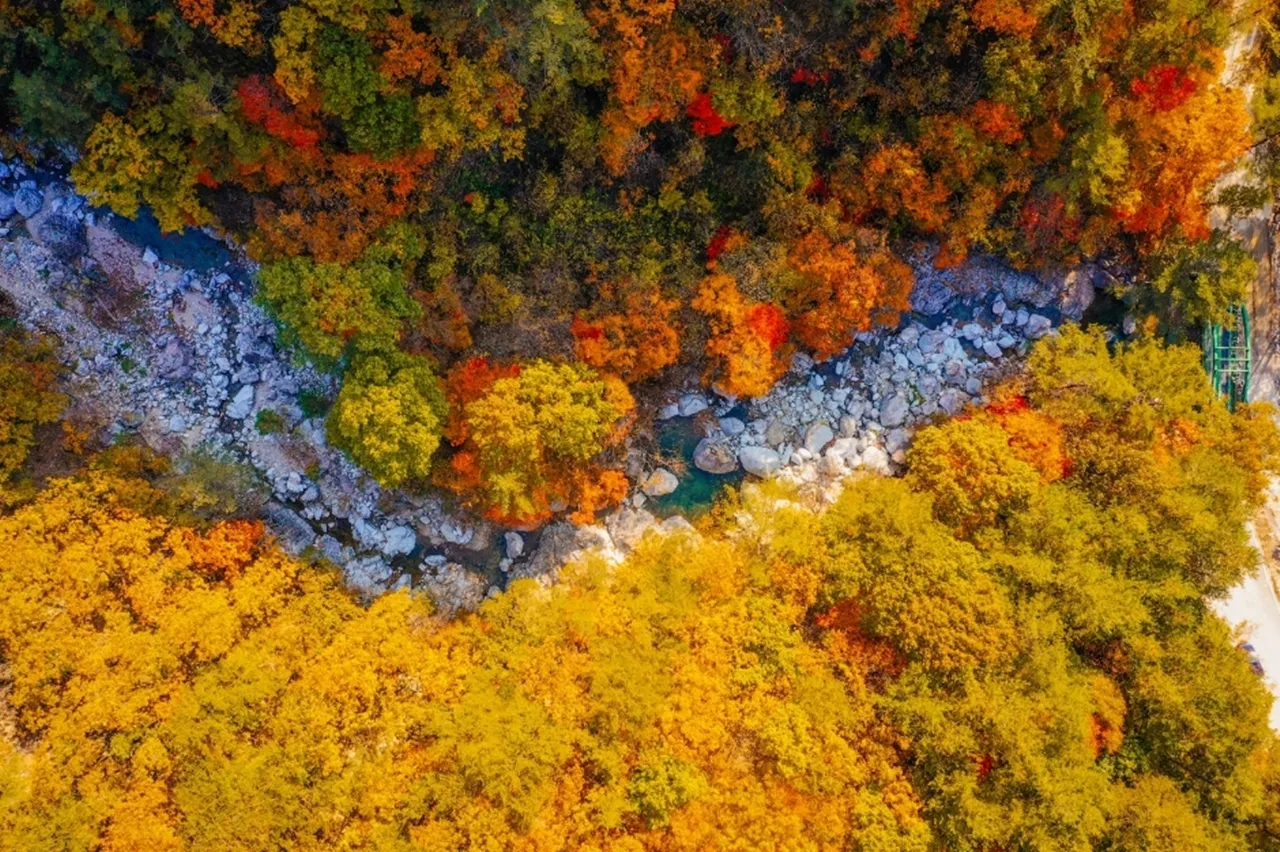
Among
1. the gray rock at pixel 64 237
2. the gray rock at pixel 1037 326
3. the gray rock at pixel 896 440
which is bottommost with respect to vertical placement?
the gray rock at pixel 896 440

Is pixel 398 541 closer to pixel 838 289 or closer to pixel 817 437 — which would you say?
pixel 817 437

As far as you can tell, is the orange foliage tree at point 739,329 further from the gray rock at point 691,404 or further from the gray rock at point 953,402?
the gray rock at point 953,402

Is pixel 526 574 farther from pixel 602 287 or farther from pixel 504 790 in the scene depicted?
pixel 602 287

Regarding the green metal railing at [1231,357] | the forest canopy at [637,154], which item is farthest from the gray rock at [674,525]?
the green metal railing at [1231,357]

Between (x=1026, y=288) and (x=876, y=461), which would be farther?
(x=1026, y=288)

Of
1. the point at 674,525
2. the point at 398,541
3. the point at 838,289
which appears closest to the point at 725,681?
the point at 674,525

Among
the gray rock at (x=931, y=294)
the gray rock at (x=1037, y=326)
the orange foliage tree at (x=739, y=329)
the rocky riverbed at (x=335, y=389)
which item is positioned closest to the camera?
the rocky riverbed at (x=335, y=389)

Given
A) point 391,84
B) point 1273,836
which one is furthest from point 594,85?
point 1273,836
